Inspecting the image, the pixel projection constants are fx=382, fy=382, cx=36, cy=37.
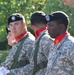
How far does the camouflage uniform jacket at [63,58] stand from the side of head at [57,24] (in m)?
0.12

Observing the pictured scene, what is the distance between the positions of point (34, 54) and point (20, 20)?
833 mm

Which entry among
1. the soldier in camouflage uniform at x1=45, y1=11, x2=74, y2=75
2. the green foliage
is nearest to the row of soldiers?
the soldier in camouflage uniform at x1=45, y1=11, x2=74, y2=75

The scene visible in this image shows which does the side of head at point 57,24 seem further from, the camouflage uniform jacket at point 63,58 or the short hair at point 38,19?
the short hair at point 38,19

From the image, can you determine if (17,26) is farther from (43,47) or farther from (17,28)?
(43,47)

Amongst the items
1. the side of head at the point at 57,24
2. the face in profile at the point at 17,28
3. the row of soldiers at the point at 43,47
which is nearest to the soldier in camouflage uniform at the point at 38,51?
the row of soldiers at the point at 43,47

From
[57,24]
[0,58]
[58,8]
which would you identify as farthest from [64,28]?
[58,8]

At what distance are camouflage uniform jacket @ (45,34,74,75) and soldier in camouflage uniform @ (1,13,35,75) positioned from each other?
1011 mm

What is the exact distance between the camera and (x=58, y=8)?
15.6m

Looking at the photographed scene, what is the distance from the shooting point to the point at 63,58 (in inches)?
180

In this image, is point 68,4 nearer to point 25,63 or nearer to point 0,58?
point 0,58

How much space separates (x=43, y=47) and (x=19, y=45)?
0.73m

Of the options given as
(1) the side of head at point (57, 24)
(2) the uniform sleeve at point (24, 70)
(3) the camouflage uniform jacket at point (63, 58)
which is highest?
(1) the side of head at point (57, 24)

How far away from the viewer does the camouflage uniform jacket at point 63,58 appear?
4.52 metres

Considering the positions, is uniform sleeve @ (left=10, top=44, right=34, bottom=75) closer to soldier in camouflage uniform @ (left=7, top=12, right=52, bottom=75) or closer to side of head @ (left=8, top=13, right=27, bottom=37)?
soldier in camouflage uniform @ (left=7, top=12, right=52, bottom=75)
